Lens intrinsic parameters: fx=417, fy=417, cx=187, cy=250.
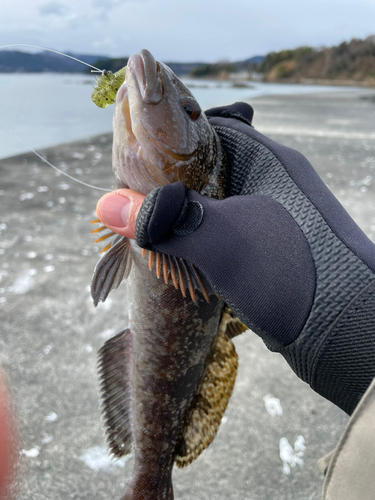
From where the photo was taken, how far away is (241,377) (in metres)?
3.34

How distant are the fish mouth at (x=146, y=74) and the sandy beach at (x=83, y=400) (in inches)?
83.8

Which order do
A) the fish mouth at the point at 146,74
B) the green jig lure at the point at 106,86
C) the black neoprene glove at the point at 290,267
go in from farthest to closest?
the green jig lure at the point at 106,86 < the fish mouth at the point at 146,74 < the black neoprene glove at the point at 290,267

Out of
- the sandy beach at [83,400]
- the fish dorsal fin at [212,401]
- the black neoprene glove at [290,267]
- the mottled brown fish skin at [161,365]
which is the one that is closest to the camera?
the black neoprene glove at [290,267]

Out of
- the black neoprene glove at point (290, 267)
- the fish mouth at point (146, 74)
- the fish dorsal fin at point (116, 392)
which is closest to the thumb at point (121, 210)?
the black neoprene glove at point (290, 267)

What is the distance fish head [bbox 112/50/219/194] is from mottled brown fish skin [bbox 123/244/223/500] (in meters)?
0.33

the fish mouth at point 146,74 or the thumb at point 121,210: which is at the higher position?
the fish mouth at point 146,74

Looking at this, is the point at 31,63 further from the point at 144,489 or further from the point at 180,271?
the point at 144,489

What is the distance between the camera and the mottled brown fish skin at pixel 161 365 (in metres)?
1.70

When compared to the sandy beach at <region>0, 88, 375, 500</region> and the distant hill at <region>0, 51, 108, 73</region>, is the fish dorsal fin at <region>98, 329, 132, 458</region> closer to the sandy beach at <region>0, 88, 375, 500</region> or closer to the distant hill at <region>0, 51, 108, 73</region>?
the sandy beach at <region>0, 88, 375, 500</region>

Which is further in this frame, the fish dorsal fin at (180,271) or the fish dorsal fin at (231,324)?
the fish dorsal fin at (231,324)

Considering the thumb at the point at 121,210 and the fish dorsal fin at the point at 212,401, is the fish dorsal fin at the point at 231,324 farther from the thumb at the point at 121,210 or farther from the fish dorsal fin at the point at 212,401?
the thumb at the point at 121,210

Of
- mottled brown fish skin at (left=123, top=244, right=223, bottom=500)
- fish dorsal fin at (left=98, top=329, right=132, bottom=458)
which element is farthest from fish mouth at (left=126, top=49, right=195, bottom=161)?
fish dorsal fin at (left=98, top=329, right=132, bottom=458)

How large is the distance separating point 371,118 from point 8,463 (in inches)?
873

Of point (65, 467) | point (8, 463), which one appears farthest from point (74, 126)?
point (8, 463)
